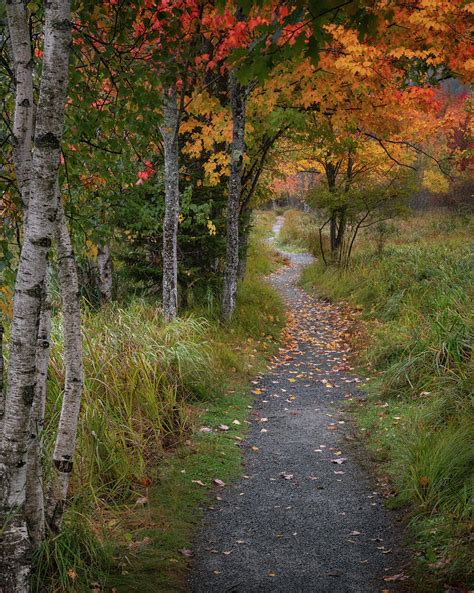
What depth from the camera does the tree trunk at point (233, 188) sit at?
853cm

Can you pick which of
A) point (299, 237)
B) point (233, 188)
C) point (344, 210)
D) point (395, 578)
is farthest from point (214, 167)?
point (299, 237)

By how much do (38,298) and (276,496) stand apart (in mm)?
3085

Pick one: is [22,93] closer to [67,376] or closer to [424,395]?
[67,376]

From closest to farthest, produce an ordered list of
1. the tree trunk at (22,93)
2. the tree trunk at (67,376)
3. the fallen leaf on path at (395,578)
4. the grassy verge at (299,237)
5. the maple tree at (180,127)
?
the tree trunk at (22,93), the maple tree at (180,127), the tree trunk at (67,376), the fallen leaf on path at (395,578), the grassy verge at (299,237)

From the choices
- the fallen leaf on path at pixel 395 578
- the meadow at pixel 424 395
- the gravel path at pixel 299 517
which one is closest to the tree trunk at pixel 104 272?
the gravel path at pixel 299 517

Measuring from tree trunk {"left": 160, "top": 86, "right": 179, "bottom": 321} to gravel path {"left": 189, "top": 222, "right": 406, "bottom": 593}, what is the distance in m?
2.07

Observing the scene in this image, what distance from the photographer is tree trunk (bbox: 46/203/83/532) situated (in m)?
3.25

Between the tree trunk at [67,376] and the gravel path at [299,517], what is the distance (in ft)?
3.49

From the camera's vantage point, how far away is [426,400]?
19.0 ft

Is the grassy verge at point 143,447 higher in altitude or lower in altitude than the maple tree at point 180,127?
lower

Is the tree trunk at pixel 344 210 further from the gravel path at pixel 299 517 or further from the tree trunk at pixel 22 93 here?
the tree trunk at pixel 22 93

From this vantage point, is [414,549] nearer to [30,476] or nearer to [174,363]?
[30,476]

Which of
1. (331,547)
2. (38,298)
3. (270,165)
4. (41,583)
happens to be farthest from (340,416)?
(270,165)

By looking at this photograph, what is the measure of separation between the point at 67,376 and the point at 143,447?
1.68 metres
